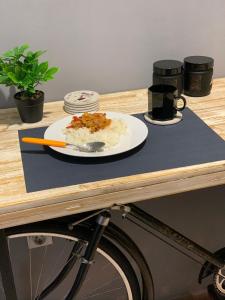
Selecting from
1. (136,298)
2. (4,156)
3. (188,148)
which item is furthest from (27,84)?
(136,298)

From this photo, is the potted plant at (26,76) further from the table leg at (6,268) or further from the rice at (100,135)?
the table leg at (6,268)

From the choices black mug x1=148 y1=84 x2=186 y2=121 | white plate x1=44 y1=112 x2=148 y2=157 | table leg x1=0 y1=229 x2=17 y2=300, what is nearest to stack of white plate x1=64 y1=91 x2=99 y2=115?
white plate x1=44 y1=112 x2=148 y2=157

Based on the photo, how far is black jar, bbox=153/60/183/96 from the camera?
1166mm

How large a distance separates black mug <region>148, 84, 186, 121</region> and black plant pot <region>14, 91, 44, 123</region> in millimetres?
314

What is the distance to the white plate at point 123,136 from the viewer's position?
91 centimetres

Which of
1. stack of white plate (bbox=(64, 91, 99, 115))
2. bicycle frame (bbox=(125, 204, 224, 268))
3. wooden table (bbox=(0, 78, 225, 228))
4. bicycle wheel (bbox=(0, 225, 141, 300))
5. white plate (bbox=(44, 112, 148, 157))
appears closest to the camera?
wooden table (bbox=(0, 78, 225, 228))

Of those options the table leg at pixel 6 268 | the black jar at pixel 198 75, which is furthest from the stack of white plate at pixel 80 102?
the table leg at pixel 6 268

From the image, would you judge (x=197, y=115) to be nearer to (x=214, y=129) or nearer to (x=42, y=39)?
(x=214, y=129)

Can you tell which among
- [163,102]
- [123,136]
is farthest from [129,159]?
[163,102]

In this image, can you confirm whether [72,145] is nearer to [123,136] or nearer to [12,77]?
[123,136]

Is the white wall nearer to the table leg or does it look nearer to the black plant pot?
the black plant pot

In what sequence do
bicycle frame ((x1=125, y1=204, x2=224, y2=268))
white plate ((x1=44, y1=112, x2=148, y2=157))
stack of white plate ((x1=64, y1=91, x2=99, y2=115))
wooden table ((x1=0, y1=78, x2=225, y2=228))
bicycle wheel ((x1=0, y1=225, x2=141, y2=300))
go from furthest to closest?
bicycle wheel ((x1=0, y1=225, x2=141, y2=300)) < stack of white plate ((x1=64, y1=91, x2=99, y2=115)) < bicycle frame ((x1=125, y1=204, x2=224, y2=268)) < white plate ((x1=44, y1=112, x2=148, y2=157)) < wooden table ((x1=0, y1=78, x2=225, y2=228))

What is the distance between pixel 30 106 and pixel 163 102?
0.37 m

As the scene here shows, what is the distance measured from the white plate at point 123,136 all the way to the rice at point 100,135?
0.04 feet
